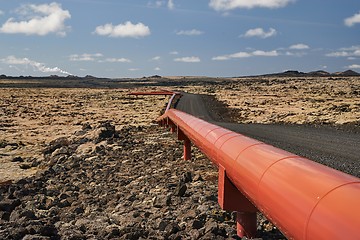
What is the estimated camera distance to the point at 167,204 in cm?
833

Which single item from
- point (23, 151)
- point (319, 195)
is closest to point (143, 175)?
point (319, 195)

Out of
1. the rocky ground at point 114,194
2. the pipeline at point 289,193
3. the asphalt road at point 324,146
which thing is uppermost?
the pipeline at point 289,193

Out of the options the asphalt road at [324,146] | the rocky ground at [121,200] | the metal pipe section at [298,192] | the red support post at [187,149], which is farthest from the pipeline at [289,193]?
the red support post at [187,149]

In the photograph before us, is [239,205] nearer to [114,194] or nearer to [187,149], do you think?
[114,194]

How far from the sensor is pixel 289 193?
11.3 ft

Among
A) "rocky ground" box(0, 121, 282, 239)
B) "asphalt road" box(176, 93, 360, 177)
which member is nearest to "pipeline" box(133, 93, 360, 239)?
"rocky ground" box(0, 121, 282, 239)

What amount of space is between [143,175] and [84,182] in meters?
1.98

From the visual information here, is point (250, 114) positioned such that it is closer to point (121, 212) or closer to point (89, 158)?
point (89, 158)

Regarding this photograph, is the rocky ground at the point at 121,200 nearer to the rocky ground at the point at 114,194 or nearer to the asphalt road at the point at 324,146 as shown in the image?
the rocky ground at the point at 114,194

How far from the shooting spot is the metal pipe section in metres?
2.69

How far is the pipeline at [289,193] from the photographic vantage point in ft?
8.96

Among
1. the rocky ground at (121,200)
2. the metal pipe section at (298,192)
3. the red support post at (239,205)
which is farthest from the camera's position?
the rocky ground at (121,200)

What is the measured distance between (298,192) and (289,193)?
127 millimetres

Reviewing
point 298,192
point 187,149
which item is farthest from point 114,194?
point 298,192
